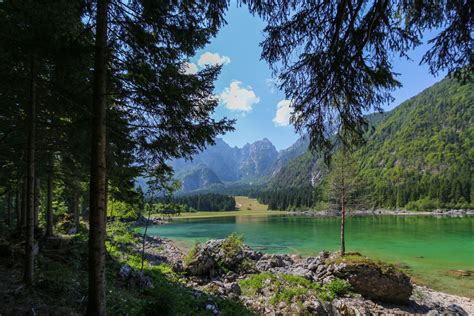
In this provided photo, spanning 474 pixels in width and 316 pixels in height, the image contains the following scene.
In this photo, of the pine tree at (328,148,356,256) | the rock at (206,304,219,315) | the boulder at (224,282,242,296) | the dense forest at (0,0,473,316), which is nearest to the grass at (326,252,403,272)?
the pine tree at (328,148,356,256)

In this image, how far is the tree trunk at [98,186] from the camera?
4496 mm

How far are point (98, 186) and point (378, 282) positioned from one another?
45.3ft

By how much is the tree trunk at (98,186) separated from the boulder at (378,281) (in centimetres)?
1267

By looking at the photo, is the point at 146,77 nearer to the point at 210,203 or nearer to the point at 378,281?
the point at 378,281

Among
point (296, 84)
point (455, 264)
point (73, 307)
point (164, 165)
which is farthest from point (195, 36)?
point (455, 264)

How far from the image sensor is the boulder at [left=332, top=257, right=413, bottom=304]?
13.0 meters

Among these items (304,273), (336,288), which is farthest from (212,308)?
(304,273)

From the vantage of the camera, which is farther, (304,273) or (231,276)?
(231,276)

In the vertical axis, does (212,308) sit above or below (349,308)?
above

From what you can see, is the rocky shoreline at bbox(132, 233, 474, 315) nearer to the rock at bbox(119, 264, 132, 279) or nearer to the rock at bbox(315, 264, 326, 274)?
the rock at bbox(315, 264, 326, 274)

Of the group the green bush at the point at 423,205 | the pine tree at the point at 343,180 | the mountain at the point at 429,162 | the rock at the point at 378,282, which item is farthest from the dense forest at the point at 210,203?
the rock at the point at 378,282

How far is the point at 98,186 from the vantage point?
15.2ft

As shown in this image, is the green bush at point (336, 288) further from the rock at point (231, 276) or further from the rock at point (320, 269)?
the rock at point (231, 276)

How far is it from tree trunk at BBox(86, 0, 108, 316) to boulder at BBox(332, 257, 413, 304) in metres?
12.7
